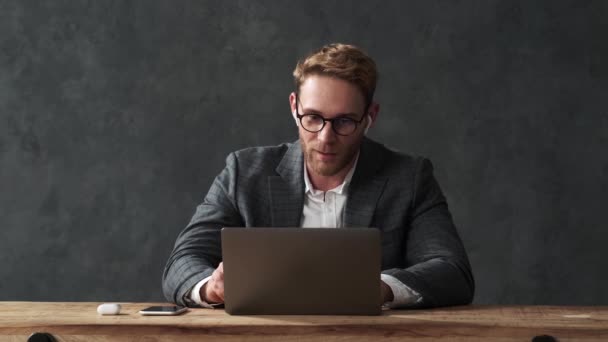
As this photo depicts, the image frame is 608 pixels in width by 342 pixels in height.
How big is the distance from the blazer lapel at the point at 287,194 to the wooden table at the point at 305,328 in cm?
74

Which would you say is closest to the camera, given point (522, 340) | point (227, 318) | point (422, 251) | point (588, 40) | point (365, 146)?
point (522, 340)

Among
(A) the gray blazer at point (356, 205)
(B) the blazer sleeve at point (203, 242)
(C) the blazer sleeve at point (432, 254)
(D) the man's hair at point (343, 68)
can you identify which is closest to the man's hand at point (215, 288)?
(B) the blazer sleeve at point (203, 242)

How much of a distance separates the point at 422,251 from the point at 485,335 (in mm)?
756

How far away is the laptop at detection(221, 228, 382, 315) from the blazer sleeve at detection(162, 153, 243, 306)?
40 cm

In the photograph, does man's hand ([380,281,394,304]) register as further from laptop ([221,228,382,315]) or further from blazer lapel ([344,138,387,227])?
blazer lapel ([344,138,387,227])

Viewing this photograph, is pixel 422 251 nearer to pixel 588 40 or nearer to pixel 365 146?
pixel 365 146

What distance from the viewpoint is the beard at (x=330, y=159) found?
89.0 inches

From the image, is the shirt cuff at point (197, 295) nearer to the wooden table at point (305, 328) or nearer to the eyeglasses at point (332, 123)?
the wooden table at point (305, 328)

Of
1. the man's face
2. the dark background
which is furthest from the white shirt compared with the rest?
the dark background

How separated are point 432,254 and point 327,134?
437 millimetres

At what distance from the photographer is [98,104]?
3582 millimetres

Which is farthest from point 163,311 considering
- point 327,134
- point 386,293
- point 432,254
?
point 432,254

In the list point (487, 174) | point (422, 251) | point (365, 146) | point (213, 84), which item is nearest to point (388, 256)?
point (422, 251)

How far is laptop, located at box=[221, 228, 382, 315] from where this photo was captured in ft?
5.35
